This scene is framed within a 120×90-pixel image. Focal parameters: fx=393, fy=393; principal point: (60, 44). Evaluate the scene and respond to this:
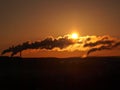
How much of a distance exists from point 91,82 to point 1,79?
20.7 m

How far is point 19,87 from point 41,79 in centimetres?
989

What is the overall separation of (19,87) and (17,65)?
50050 mm

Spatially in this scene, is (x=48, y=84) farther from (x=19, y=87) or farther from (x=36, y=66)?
(x=36, y=66)

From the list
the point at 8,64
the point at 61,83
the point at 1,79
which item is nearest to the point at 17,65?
the point at 8,64

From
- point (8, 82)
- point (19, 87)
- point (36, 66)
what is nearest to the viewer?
point (19, 87)

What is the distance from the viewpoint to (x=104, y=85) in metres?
78.3

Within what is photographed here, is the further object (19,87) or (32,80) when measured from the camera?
(32,80)

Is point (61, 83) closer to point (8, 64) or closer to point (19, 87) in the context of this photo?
point (19, 87)

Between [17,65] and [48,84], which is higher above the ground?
[17,65]

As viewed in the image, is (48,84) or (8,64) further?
(8,64)

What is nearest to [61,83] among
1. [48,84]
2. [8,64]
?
[48,84]

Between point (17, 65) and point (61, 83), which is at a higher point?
point (17, 65)

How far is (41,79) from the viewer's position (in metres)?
86.2

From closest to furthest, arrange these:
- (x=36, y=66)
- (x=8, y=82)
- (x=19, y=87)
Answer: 1. (x=19, y=87)
2. (x=8, y=82)
3. (x=36, y=66)
